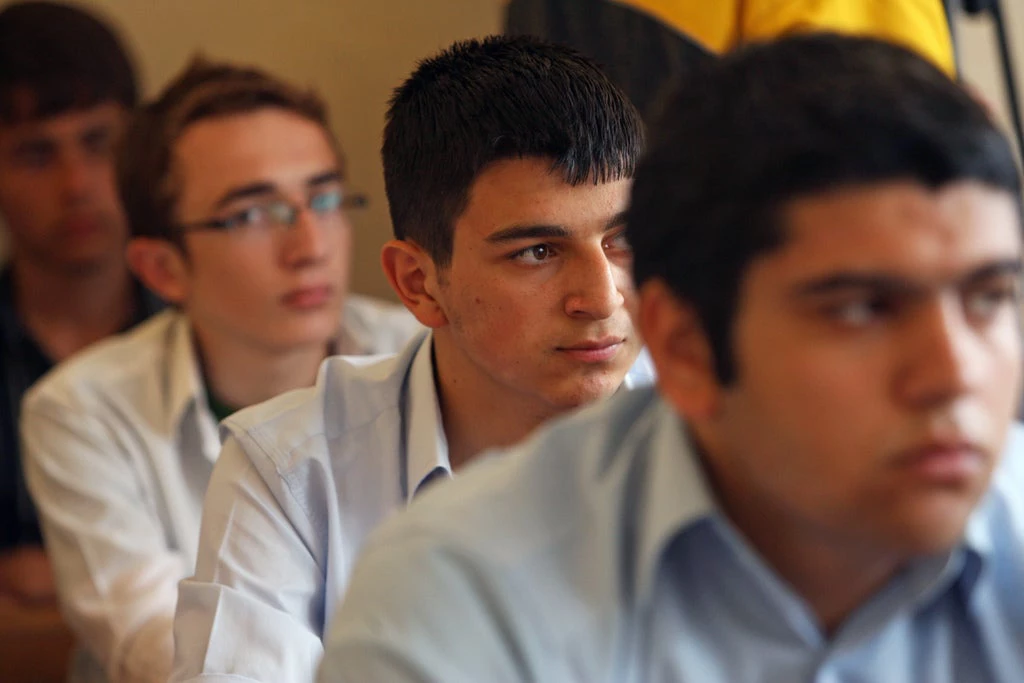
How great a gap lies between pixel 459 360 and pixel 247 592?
322mm

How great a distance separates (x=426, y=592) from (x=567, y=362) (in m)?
0.56

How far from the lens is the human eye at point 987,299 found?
2.47 ft

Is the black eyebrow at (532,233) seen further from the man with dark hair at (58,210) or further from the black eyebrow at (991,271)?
the man with dark hair at (58,210)

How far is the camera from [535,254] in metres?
1.38

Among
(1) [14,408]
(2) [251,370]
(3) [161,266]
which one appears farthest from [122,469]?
(1) [14,408]

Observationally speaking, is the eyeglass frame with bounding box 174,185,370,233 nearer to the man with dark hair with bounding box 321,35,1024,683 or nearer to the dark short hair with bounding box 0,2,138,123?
the dark short hair with bounding box 0,2,138,123

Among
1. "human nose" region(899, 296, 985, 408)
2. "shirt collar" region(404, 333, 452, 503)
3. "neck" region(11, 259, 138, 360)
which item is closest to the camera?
"human nose" region(899, 296, 985, 408)

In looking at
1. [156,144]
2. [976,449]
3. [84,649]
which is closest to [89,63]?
[156,144]

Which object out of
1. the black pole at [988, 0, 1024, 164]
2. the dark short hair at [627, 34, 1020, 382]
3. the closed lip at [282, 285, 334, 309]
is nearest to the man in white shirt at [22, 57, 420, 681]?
the closed lip at [282, 285, 334, 309]

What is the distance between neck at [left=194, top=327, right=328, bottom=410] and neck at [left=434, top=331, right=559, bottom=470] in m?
0.74

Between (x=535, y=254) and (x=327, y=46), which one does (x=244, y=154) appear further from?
(x=535, y=254)

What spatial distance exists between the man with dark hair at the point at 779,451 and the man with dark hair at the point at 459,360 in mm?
458

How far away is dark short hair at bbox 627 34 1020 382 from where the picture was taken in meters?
0.75

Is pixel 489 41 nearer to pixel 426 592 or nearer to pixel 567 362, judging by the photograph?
pixel 567 362
